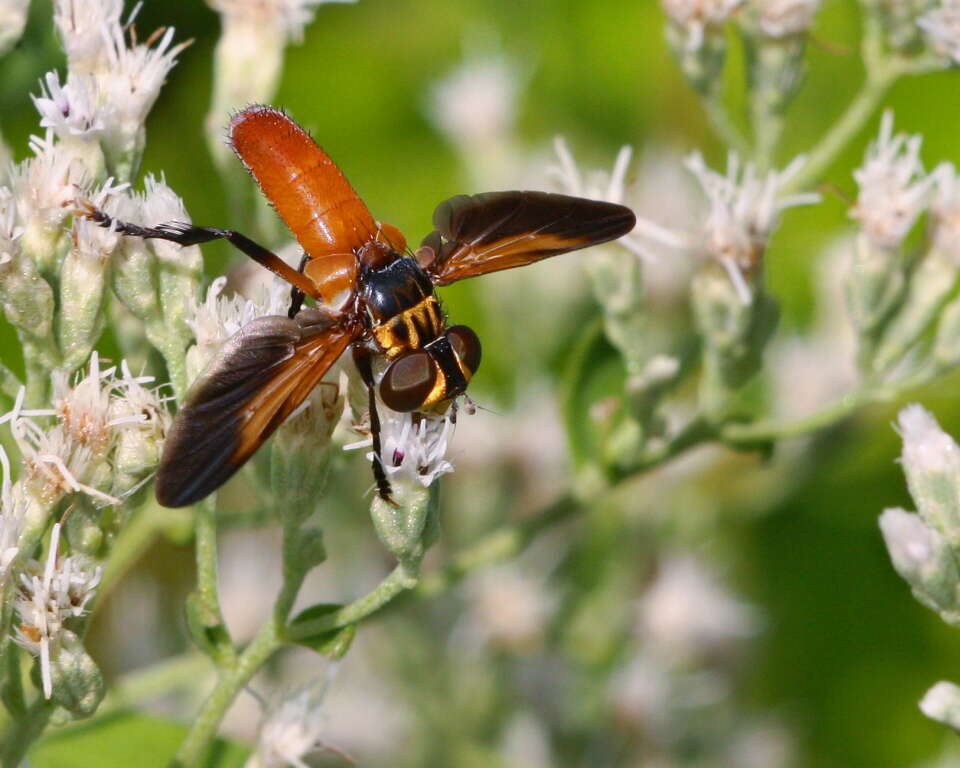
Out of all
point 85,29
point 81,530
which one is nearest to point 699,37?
point 85,29

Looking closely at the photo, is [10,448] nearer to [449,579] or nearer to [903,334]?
[449,579]

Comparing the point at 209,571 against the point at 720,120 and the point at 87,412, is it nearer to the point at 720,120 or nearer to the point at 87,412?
the point at 87,412

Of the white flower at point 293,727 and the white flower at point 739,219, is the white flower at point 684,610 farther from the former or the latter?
the white flower at point 293,727

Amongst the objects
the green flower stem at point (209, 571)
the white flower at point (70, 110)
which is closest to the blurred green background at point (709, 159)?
the white flower at point (70, 110)

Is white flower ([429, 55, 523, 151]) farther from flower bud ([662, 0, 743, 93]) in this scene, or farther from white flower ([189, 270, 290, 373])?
white flower ([189, 270, 290, 373])

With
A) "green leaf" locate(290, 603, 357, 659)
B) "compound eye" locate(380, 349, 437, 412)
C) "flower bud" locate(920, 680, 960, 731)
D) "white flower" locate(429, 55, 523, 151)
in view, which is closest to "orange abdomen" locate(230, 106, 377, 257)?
"compound eye" locate(380, 349, 437, 412)

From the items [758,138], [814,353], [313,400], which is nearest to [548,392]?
[814,353]
